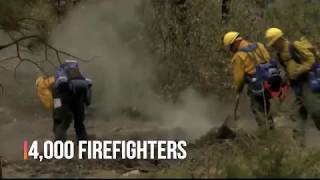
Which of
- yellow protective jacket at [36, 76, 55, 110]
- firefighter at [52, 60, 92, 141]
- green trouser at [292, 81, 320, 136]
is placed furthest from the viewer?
yellow protective jacket at [36, 76, 55, 110]

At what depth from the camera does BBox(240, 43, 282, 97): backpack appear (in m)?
9.14

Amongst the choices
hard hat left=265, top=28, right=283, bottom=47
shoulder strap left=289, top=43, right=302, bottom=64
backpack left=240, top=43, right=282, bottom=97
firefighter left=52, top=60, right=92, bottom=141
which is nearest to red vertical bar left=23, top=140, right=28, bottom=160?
firefighter left=52, top=60, right=92, bottom=141

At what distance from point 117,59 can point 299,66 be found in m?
6.27

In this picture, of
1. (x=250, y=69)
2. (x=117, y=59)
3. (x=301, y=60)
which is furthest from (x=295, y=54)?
(x=117, y=59)

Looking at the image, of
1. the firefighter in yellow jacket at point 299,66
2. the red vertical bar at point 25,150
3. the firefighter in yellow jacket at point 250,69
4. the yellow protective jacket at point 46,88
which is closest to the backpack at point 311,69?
the firefighter in yellow jacket at point 299,66

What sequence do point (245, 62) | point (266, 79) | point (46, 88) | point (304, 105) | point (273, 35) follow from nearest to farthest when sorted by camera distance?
point (273, 35)
point (304, 105)
point (266, 79)
point (245, 62)
point (46, 88)

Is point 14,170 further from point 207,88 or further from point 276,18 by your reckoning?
point 276,18

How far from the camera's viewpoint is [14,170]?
27.9 feet

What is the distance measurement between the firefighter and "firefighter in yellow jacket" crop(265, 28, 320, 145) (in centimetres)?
259

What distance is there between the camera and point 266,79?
9164 millimetres

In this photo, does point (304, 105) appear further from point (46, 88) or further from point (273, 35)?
point (46, 88)

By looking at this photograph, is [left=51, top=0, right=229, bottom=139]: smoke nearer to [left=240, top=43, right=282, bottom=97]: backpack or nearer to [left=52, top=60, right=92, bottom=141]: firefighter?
[left=52, top=60, right=92, bottom=141]: firefighter

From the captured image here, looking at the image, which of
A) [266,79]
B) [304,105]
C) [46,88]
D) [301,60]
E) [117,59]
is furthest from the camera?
[117,59]

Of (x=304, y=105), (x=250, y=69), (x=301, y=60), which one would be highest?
(x=301, y=60)
